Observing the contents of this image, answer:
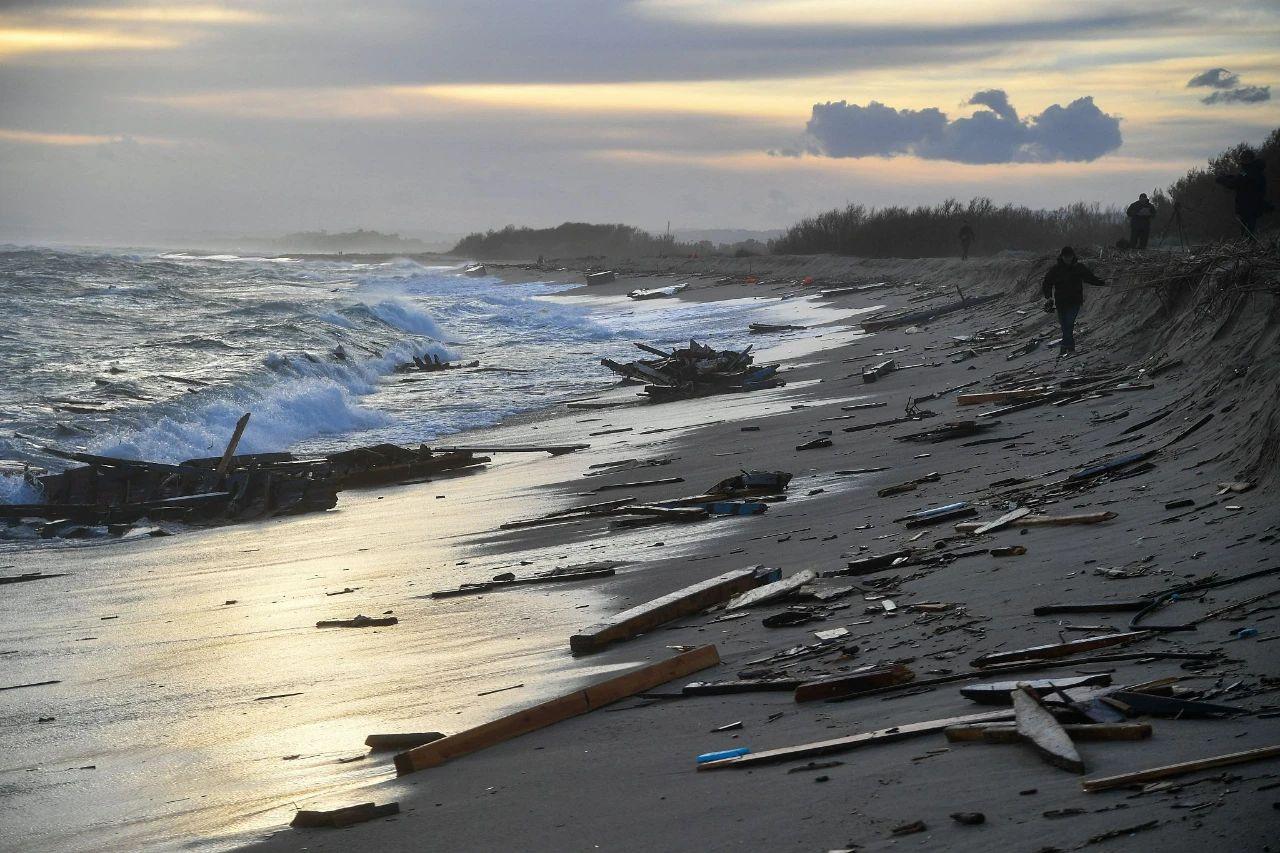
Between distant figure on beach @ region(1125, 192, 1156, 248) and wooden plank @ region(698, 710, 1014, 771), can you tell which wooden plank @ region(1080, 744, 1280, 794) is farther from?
distant figure on beach @ region(1125, 192, 1156, 248)

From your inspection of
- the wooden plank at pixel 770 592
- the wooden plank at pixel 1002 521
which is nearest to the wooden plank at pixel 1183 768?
the wooden plank at pixel 770 592

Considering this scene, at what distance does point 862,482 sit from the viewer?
39.7ft

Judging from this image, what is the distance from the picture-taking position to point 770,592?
25.6 ft

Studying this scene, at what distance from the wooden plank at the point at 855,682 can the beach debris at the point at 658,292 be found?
5785 cm

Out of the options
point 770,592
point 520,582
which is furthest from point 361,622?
point 770,592

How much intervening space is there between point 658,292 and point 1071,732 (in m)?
60.6

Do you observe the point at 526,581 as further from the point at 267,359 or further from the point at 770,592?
the point at 267,359

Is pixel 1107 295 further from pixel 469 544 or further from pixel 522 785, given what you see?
pixel 522 785

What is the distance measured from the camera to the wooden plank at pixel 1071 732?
4332mm

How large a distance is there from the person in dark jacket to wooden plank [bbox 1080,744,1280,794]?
14534 millimetres

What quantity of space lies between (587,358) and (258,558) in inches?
890

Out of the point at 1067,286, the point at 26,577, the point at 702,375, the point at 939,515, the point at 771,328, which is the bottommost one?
the point at 26,577

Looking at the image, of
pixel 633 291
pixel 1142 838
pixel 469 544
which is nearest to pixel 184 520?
pixel 469 544

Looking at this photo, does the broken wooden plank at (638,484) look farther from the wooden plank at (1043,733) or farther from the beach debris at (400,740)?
the wooden plank at (1043,733)
